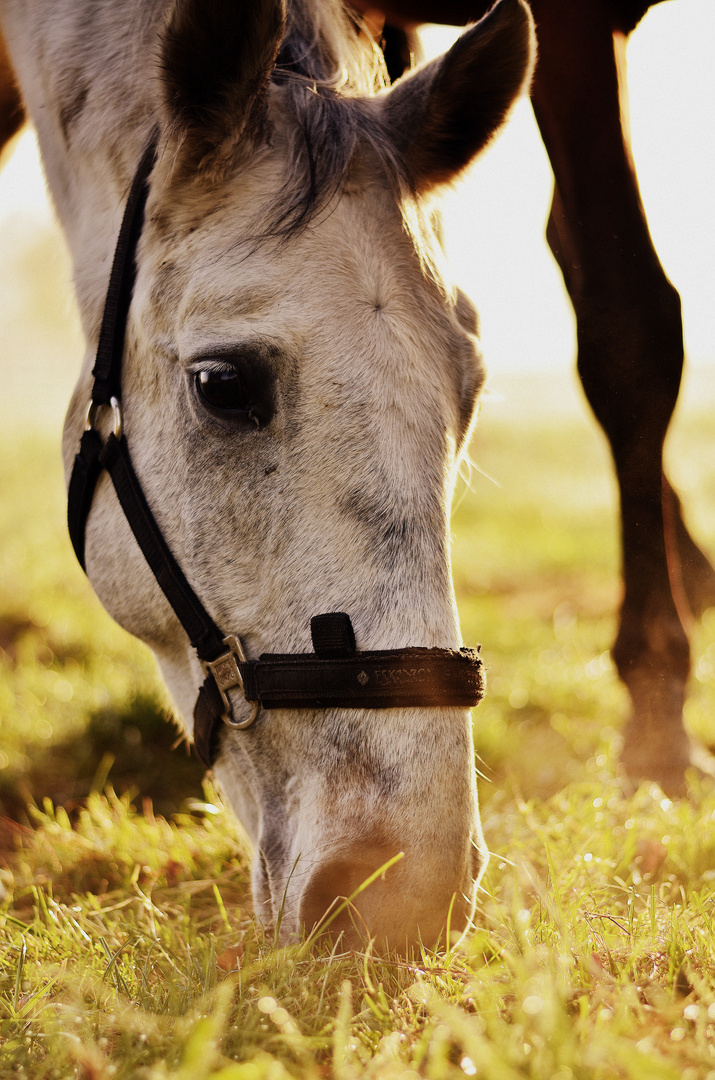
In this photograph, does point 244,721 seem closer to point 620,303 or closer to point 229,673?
point 229,673

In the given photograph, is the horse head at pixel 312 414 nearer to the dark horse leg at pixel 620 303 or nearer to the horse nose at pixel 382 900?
the horse nose at pixel 382 900

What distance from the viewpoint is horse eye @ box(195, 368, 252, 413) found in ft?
5.32

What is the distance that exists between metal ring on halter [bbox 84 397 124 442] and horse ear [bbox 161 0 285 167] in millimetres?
598

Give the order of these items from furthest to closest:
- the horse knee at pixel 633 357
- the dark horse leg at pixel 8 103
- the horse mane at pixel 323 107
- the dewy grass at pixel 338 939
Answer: the dark horse leg at pixel 8 103 → the horse knee at pixel 633 357 → the horse mane at pixel 323 107 → the dewy grass at pixel 338 939

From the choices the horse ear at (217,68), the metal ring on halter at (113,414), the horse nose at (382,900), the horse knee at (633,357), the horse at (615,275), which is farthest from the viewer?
the horse knee at (633,357)

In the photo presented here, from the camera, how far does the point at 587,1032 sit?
111 centimetres

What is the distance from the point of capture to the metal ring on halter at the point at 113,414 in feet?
6.24

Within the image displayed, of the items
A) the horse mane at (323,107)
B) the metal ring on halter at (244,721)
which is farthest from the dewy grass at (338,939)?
the horse mane at (323,107)

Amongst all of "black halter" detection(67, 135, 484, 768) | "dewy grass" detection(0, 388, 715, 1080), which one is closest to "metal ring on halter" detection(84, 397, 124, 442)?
"black halter" detection(67, 135, 484, 768)

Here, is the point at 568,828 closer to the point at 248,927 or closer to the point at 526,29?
the point at 248,927

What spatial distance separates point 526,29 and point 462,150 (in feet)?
0.96

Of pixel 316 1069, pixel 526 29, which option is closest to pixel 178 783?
pixel 316 1069

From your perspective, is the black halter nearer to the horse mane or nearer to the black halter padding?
the black halter padding

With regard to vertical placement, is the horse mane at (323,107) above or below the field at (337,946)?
above
